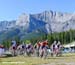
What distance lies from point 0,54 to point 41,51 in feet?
35.8

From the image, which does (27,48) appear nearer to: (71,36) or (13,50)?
(13,50)

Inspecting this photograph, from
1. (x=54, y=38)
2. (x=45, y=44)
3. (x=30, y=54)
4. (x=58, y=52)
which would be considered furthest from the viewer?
(x=54, y=38)

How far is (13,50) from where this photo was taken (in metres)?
48.5

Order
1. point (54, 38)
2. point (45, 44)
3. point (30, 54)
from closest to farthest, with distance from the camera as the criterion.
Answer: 1. point (45, 44)
2. point (30, 54)
3. point (54, 38)

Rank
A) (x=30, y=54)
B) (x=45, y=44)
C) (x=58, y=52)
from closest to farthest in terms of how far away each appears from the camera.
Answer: (x=45, y=44), (x=58, y=52), (x=30, y=54)

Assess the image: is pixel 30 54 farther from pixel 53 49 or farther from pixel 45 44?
pixel 45 44

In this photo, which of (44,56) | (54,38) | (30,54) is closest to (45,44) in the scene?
(44,56)

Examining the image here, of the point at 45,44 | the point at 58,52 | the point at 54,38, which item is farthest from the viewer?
the point at 54,38

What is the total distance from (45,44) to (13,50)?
14299 millimetres

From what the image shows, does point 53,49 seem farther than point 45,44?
Yes

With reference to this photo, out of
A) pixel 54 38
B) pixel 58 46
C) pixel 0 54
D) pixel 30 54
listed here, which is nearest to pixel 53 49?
pixel 58 46

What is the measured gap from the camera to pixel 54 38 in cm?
19138

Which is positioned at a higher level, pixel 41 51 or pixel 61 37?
pixel 61 37

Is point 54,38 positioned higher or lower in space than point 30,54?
Answer: higher
